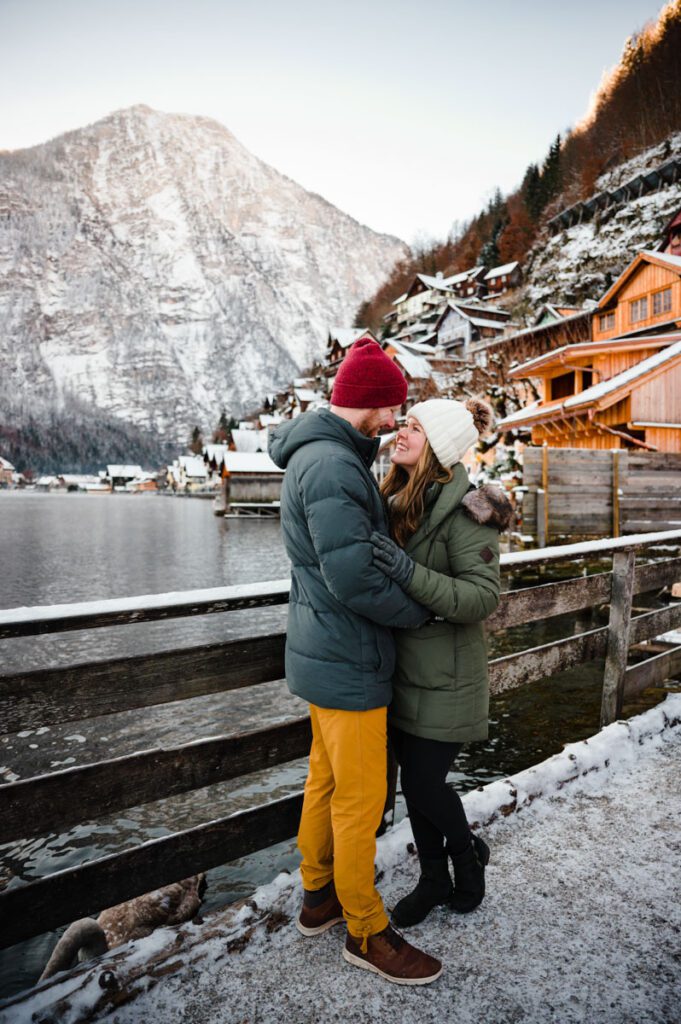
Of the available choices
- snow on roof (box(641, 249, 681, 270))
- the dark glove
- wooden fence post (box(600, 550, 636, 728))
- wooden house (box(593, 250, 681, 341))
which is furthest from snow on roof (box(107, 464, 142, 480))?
the dark glove

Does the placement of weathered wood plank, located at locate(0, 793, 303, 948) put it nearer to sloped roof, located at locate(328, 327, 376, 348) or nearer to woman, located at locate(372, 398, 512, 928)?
woman, located at locate(372, 398, 512, 928)

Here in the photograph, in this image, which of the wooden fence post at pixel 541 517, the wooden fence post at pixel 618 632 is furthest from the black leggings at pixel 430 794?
the wooden fence post at pixel 541 517

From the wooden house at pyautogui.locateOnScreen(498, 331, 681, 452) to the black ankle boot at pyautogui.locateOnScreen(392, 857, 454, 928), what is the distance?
21078mm

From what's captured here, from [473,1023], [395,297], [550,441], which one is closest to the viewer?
[473,1023]

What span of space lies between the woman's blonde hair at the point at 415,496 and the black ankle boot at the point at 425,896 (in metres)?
1.41

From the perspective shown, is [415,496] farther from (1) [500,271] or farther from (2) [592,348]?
(1) [500,271]

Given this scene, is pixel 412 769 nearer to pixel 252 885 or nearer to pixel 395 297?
pixel 252 885

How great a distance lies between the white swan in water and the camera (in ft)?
9.64

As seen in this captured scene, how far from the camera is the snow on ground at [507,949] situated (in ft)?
6.35

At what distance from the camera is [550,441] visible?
86.5 feet

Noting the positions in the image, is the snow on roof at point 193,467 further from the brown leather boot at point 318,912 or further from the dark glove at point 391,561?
the dark glove at point 391,561

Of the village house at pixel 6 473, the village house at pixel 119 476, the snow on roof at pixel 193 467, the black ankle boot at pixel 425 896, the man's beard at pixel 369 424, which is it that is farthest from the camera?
the village house at pixel 6 473

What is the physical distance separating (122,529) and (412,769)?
3733 centimetres

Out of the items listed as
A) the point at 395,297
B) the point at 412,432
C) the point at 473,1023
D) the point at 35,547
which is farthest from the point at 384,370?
the point at 395,297
